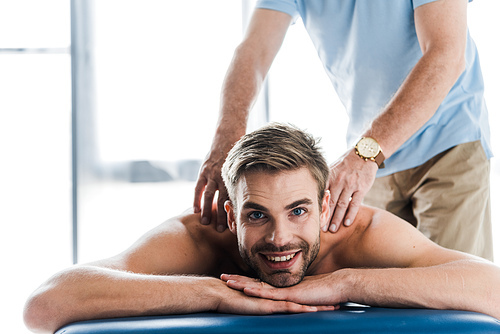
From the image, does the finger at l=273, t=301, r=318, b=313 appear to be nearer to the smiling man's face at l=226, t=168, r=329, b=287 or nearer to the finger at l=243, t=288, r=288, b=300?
the finger at l=243, t=288, r=288, b=300

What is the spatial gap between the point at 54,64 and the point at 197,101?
39.4 inches

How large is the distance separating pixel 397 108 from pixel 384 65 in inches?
15.0

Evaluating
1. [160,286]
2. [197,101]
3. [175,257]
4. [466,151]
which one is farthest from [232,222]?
[197,101]

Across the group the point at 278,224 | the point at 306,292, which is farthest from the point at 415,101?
the point at 306,292

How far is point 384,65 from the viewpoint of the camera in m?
1.68

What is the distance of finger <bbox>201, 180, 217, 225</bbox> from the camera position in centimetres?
145

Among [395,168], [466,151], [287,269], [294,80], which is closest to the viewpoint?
[287,269]

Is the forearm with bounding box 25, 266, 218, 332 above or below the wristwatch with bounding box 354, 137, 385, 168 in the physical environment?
below

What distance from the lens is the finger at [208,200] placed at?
1.45 m

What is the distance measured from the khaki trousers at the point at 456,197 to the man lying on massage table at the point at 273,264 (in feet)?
1.06

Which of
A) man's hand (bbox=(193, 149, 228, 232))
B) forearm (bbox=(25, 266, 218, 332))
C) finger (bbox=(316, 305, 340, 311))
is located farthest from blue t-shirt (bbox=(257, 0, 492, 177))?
forearm (bbox=(25, 266, 218, 332))

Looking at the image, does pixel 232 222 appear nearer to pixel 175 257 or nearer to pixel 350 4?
pixel 175 257

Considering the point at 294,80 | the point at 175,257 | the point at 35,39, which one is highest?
the point at 35,39

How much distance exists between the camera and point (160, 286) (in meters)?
1.01
